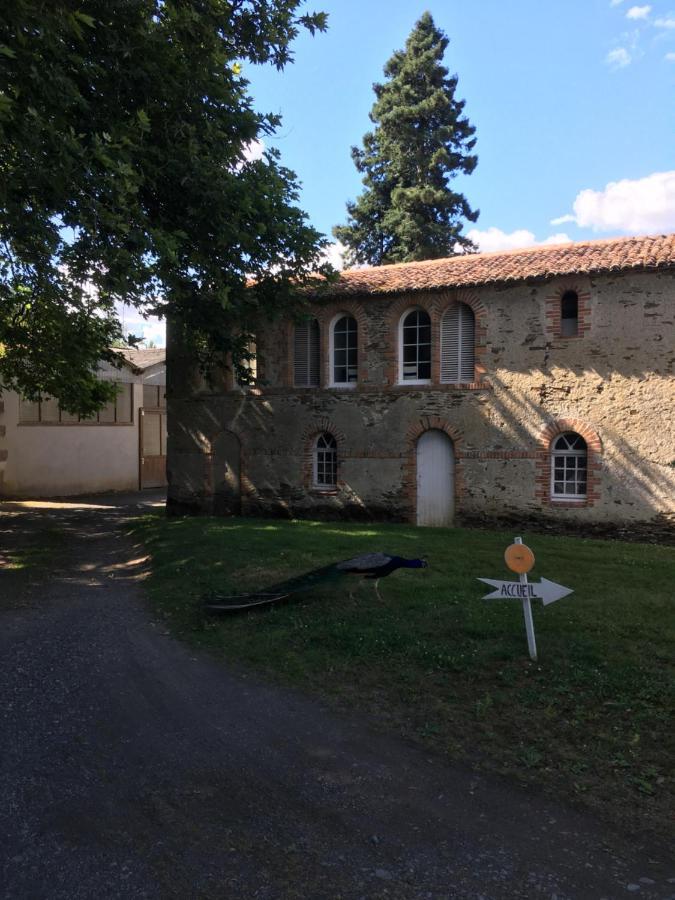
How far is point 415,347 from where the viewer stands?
55.3ft

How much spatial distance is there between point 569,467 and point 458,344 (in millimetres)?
4035

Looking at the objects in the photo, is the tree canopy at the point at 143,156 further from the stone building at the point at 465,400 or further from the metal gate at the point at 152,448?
the metal gate at the point at 152,448

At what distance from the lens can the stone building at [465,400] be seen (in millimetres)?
14312

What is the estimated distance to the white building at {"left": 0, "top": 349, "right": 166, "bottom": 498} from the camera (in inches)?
962

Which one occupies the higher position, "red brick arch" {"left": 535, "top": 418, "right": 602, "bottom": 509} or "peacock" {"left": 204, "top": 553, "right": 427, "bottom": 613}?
"red brick arch" {"left": 535, "top": 418, "right": 602, "bottom": 509}

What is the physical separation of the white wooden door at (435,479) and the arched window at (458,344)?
5.08 feet

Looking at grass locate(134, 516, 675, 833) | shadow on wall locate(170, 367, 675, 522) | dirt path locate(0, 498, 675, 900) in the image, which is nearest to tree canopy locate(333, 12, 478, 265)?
shadow on wall locate(170, 367, 675, 522)

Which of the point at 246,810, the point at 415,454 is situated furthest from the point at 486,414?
the point at 246,810

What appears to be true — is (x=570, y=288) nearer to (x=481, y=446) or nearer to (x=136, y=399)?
(x=481, y=446)

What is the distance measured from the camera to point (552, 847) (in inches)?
150

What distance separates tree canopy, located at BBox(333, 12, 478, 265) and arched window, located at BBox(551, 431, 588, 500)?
57.1 feet

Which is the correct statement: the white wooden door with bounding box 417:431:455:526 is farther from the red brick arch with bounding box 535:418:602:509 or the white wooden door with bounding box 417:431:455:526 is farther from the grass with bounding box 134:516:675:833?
the grass with bounding box 134:516:675:833

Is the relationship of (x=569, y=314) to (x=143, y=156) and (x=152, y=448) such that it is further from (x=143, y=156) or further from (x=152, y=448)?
(x=152, y=448)

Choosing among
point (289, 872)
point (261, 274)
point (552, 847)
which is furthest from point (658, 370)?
point (289, 872)
